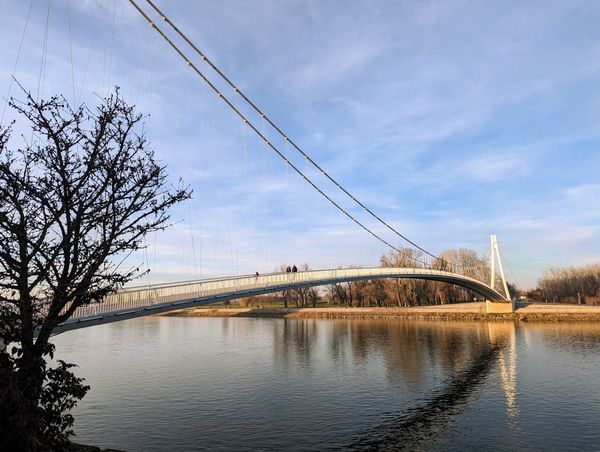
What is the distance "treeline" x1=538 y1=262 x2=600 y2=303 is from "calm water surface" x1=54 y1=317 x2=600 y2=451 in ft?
166

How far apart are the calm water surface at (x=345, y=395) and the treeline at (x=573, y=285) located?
5067 centimetres

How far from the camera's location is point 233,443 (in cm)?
1419

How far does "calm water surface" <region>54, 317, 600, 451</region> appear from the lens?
1476 cm

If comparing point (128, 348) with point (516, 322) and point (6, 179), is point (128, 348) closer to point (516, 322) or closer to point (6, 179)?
point (6, 179)

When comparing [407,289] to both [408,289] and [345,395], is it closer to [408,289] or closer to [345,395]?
[408,289]

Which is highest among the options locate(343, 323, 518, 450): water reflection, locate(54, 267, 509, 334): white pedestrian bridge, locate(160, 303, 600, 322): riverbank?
locate(54, 267, 509, 334): white pedestrian bridge

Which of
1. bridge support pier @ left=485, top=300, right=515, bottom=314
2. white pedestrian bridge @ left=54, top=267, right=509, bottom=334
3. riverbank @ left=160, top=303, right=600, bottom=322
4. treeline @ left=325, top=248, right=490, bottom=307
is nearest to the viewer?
white pedestrian bridge @ left=54, top=267, right=509, bottom=334

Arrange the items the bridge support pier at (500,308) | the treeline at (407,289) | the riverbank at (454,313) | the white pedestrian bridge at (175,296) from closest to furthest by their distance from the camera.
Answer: the white pedestrian bridge at (175,296) < the riverbank at (454,313) < the bridge support pier at (500,308) < the treeline at (407,289)

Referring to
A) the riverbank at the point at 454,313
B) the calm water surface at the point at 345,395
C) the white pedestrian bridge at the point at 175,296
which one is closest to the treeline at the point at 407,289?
the riverbank at the point at 454,313

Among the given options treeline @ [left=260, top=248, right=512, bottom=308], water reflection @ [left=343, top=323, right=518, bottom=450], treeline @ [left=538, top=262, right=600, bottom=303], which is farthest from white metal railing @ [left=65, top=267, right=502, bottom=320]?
treeline @ [left=538, top=262, right=600, bottom=303]

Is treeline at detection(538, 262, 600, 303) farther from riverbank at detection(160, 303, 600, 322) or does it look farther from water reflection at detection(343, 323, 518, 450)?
water reflection at detection(343, 323, 518, 450)

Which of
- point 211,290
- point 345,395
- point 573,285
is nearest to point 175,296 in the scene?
point 211,290

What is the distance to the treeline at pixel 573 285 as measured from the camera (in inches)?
3172

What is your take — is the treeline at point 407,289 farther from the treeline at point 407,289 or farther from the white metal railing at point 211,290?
the white metal railing at point 211,290
